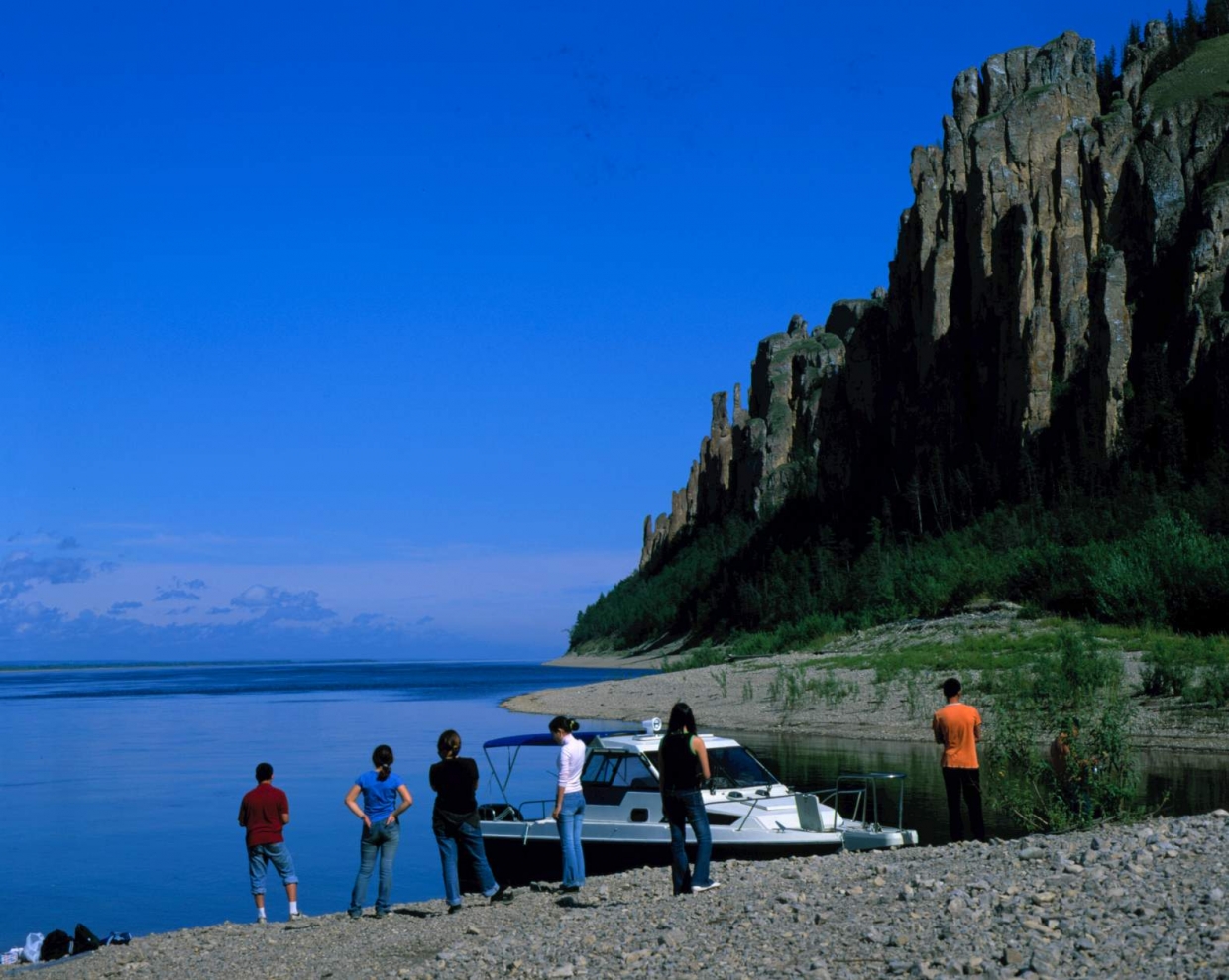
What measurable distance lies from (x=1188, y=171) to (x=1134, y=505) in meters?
33.7

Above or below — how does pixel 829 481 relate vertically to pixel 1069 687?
above

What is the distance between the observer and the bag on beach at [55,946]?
18969mm

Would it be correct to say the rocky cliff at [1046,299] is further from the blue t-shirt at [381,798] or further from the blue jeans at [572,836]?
the blue t-shirt at [381,798]

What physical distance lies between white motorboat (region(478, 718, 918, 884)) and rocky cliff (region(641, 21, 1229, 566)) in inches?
2626

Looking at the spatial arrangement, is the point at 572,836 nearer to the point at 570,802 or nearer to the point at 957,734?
the point at 570,802

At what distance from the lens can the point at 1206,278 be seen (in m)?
88.2

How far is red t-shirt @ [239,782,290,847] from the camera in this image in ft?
61.6

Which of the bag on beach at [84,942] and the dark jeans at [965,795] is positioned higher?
the dark jeans at [965,795]

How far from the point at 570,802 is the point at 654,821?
378 cm

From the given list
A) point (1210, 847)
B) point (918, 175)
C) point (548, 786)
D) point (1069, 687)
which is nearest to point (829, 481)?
point (918, 175)

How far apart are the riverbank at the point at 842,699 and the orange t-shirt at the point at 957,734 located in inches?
878

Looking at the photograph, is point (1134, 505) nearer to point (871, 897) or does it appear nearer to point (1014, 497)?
point (1014, 497)

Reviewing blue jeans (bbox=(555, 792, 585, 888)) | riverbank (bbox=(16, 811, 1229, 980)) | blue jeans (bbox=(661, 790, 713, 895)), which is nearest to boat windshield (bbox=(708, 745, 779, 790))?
riverbank (bbox=(16, 811, 1229, 980))

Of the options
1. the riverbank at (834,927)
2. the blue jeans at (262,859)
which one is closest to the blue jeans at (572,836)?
the riverbank at (834,927)
